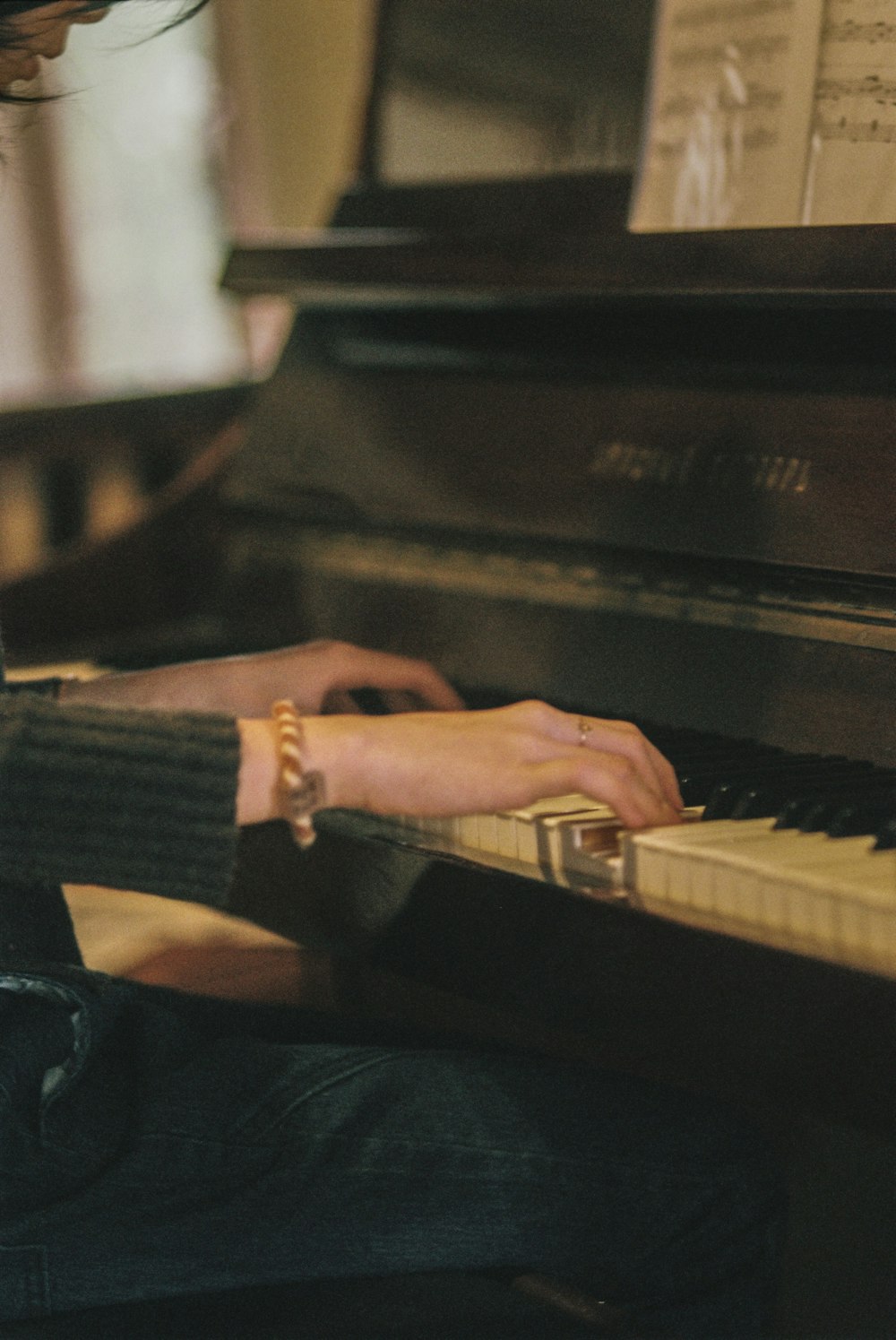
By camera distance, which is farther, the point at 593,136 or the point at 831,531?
the point at 593,136

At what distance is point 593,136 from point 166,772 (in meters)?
1.05

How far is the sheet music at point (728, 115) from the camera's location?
1226 mm

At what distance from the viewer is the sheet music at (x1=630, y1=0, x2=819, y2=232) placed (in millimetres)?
1226

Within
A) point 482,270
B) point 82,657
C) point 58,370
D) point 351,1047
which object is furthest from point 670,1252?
point 58,370

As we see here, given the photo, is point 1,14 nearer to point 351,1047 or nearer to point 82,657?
point 351,1047

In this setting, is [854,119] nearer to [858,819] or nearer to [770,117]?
[770,117]

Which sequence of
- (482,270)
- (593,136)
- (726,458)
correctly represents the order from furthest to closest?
(593,136) → (482,270) → (726,458)

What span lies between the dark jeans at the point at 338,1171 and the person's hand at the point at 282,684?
0.85ft

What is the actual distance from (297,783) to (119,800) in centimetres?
10

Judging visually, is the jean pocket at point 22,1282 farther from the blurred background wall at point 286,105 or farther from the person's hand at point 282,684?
the blurred background wall at point 286,105

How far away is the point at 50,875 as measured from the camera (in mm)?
836

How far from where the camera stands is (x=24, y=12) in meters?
0.91

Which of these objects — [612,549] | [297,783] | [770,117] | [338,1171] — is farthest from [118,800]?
[770,117]

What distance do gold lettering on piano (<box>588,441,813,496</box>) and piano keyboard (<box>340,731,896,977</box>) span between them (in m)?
0.25
